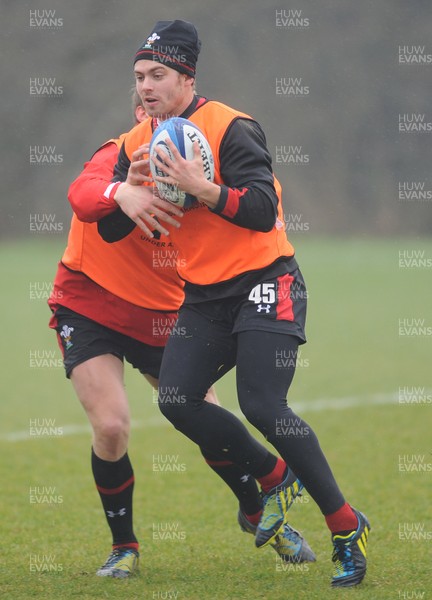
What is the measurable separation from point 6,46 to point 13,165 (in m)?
2.79

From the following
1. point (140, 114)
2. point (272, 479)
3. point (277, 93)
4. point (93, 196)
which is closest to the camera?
point (93, 196)

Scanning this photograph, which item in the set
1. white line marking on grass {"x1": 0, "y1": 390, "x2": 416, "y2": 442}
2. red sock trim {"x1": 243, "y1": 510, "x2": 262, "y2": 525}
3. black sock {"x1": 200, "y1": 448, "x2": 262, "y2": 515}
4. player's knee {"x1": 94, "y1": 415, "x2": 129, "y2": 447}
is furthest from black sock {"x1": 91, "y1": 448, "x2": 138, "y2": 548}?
white line marking on grass {"x1": 0, "y1": 390, "x2": 416, "y2": 442}

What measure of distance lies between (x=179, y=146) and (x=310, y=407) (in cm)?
531

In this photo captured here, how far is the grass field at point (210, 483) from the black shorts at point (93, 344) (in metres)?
0.95

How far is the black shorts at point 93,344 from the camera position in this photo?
4973 millimetres

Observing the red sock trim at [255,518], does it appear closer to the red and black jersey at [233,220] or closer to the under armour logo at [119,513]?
the under armour logo at [119,513]

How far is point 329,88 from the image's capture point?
2698 cm

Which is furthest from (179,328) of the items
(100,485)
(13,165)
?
(13,165)

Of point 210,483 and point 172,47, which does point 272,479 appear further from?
point 210,483

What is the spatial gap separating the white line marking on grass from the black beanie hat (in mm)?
4559

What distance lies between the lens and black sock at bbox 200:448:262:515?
517cm

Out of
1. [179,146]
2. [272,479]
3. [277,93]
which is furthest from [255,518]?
[277,93]

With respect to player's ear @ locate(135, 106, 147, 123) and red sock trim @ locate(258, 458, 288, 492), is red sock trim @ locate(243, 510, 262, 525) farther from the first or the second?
player's ear @ locate(135, 106, 147, 123)

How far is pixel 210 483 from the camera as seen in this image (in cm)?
693
